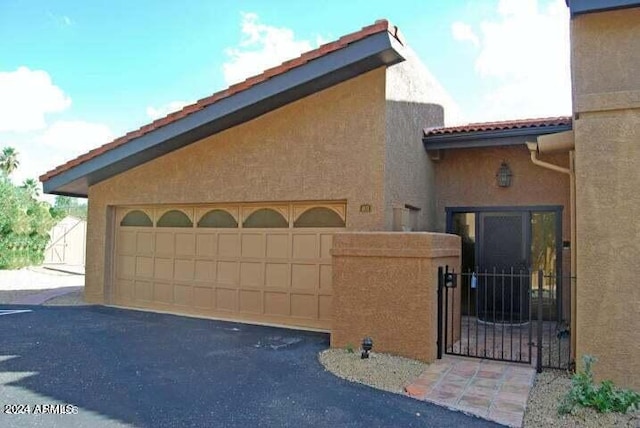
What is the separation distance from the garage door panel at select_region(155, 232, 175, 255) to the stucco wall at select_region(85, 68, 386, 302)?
845mm

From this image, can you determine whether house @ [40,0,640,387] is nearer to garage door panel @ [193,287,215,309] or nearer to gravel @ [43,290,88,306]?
garage door panel @ [193,287,215,309]

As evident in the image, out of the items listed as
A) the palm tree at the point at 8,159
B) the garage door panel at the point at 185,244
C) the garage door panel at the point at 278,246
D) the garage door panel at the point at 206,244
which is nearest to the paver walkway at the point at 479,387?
the garage door panel at the point at 278,246

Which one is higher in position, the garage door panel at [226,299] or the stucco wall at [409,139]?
the stucco wall at [409,139]

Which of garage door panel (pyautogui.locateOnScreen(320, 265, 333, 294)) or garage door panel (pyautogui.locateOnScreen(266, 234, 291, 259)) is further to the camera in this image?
garage door panel (pyautogui.locateOnScreen(266, 234, 291, 259))

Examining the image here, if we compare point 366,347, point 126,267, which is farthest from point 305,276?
point 126,267

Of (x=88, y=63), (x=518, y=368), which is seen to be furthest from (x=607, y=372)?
(x=88, y=63)

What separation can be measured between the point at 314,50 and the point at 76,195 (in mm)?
9025

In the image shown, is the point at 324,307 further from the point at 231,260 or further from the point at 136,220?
the point at 136,220

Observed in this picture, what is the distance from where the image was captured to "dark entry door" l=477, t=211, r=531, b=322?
10.7 m

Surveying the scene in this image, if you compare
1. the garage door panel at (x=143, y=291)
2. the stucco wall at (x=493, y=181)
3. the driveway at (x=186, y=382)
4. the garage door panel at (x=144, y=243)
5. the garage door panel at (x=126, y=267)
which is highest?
the stucco wall at (x=493, y=181)

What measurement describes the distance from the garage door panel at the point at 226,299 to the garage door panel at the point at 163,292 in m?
1.45

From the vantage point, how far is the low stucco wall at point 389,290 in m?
6.93

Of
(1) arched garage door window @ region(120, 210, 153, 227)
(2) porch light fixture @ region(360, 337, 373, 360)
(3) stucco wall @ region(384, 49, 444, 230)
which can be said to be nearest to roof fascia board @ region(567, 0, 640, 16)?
(3) stucco wall @ region(384, 49, 444, 230)

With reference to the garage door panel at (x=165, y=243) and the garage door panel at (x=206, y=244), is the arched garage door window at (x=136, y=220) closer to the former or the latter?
the garage door panel at (x=165, y=243)
